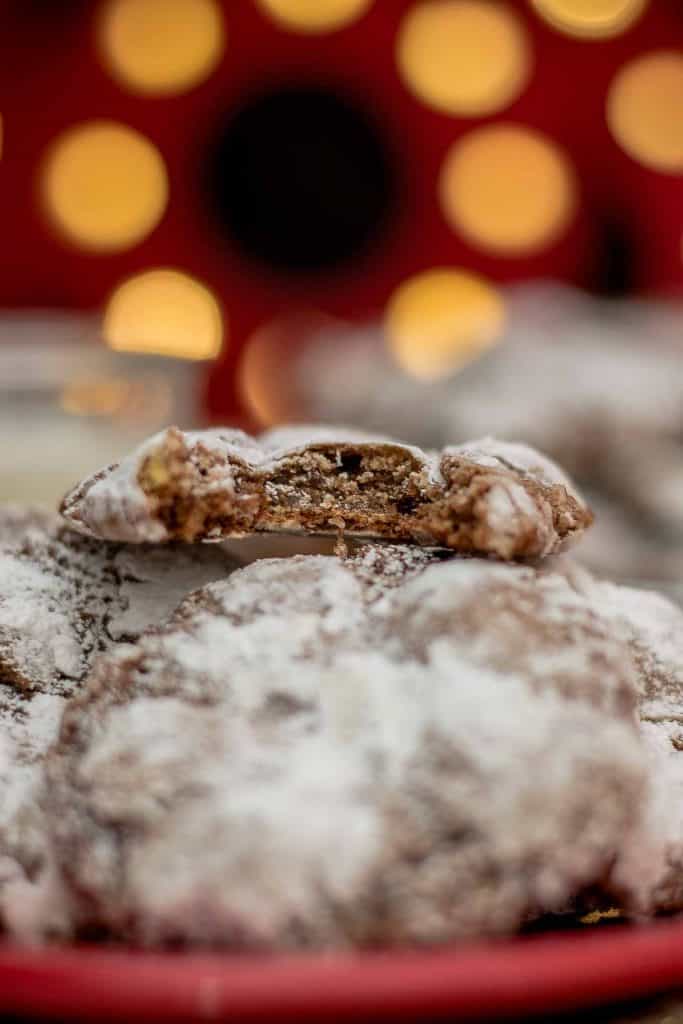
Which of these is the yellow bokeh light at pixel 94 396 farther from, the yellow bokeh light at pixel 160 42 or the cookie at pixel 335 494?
the yellow bokeh light at pixel 160 42

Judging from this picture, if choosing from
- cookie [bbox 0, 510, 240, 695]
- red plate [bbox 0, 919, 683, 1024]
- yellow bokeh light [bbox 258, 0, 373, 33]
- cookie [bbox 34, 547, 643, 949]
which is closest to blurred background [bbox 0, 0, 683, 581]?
yellow bokeh light [bbox 258, 0, 373, 33]

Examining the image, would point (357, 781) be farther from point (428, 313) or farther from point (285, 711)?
point (428, 313)

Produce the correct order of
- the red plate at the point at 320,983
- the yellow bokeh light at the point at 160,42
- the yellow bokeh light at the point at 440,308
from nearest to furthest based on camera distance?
the red plate at the point at 320,983 < the yellow bokeh light at the point at 160,42 < the yellow bokeh light at the point at 440,308

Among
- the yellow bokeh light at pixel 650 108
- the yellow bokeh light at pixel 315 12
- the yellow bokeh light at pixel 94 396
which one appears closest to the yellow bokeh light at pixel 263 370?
the yellow bokeh light at pixel 315 12

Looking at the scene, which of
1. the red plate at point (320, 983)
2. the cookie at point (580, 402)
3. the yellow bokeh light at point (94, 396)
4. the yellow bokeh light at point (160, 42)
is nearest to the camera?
the red plate at point (320, 983)

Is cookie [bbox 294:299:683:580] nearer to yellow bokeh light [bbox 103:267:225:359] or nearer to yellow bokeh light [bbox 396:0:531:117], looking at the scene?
yellow bokeh light [bbox 103:267:225:359]

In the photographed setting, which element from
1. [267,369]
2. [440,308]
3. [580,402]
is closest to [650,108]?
[440,308]

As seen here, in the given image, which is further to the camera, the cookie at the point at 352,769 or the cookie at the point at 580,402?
the cookie at the point at 580,402
